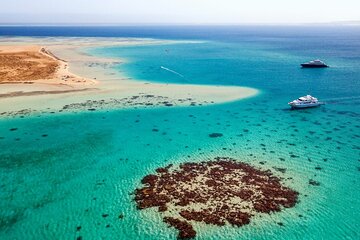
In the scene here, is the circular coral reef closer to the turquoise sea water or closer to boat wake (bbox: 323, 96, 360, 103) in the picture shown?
the turquoise sea water

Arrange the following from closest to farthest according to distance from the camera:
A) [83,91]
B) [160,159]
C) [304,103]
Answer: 1. [160,159]
2. [304,103]
3. [83,91]

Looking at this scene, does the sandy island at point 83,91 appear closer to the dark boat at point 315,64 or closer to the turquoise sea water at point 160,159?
the turquoise sea water at point 160,159

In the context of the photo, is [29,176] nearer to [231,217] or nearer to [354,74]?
[231,217]

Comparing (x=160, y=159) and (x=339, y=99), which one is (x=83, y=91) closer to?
(x=160, y=159)

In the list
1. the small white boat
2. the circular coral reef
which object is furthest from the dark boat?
the circular coral reef

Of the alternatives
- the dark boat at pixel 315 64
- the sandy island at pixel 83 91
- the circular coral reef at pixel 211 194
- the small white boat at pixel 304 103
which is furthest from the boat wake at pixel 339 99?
the dark boat at pixel 315 64

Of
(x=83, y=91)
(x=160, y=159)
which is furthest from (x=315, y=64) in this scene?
(x=160, y=159)

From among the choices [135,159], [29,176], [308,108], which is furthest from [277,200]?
[308,108]

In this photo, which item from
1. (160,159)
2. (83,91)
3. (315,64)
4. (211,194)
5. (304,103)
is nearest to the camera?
(211,194)
